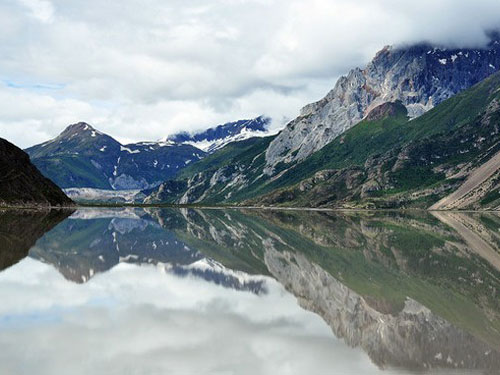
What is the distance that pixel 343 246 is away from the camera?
99.7m

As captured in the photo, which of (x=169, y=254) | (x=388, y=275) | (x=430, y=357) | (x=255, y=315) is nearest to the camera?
(x=430, y=357)

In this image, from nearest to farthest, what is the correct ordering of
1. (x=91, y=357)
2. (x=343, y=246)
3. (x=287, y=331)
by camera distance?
1. (x=91, y=357)
2. (x=287, y=331)
3. (x=343, y=246)

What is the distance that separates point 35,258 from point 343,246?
50.0m

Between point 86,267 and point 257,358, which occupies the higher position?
point 86,267

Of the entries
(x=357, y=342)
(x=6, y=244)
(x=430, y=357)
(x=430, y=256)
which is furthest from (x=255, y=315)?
(x=6, y=244)

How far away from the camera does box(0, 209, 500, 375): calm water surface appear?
29188 millimetres

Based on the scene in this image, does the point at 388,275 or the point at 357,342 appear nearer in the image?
the point at 357,342

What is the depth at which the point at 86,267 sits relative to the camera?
6612 centimetres

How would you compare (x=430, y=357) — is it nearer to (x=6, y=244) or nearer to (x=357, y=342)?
(x=357, y=342)

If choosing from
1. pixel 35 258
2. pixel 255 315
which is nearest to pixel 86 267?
pixel 35 258

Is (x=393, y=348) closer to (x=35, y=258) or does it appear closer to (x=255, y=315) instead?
(x=255, y=315)

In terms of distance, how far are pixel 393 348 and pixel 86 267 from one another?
138 feet

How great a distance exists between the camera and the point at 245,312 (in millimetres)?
42281

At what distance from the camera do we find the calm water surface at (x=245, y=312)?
29.2m
